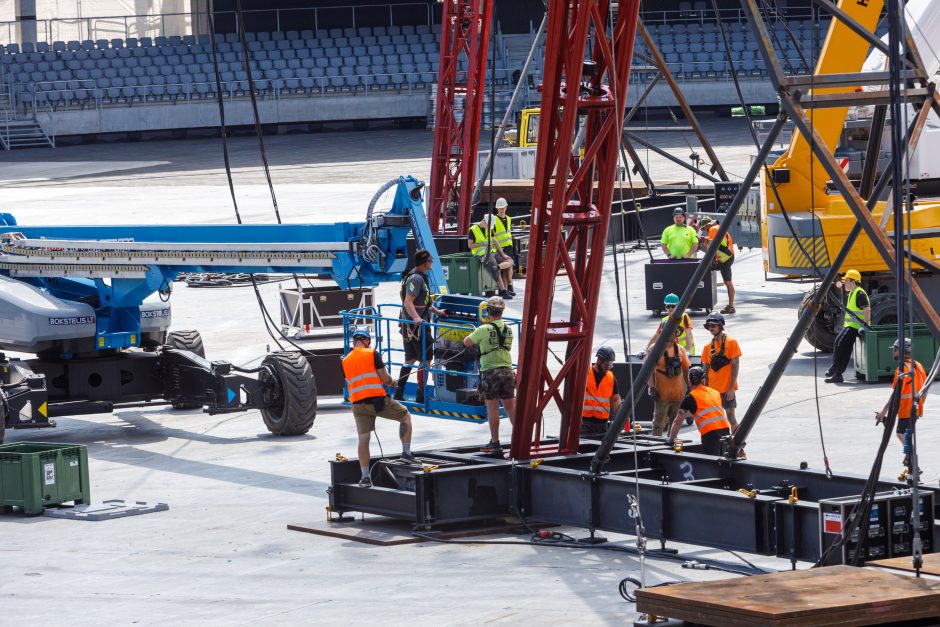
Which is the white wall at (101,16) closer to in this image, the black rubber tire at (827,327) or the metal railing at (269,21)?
the metal railing at (269,21)

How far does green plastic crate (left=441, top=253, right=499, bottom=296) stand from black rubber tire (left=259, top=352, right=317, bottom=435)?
1066 centimetres

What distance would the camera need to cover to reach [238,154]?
5697cm

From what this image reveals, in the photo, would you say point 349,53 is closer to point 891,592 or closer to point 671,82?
point 671,82

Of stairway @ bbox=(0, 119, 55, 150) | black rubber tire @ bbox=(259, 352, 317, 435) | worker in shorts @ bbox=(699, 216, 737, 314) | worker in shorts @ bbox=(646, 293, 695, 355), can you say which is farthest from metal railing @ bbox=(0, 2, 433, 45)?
black rubber tire @ bbox=(259, 352, 317, 435)

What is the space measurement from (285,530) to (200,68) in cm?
4817

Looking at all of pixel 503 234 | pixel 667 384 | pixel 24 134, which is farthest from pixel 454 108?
pixel 24 134

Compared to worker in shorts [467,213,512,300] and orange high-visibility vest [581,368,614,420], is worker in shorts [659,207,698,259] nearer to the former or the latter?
worker in shorts [467,213,512,300]

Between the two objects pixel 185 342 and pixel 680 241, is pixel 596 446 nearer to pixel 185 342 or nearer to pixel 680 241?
pixel 185 342

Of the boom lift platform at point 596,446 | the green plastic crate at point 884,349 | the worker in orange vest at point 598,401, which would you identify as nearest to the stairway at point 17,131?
the green plastic crate at point 884,349

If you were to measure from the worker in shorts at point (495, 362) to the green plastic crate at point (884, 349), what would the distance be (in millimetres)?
6830

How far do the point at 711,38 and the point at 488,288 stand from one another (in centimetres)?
3513

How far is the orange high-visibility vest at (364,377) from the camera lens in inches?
594

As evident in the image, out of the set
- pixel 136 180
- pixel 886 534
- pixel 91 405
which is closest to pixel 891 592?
pixel 886 534

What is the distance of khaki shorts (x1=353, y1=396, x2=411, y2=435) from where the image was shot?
49.1 feet
